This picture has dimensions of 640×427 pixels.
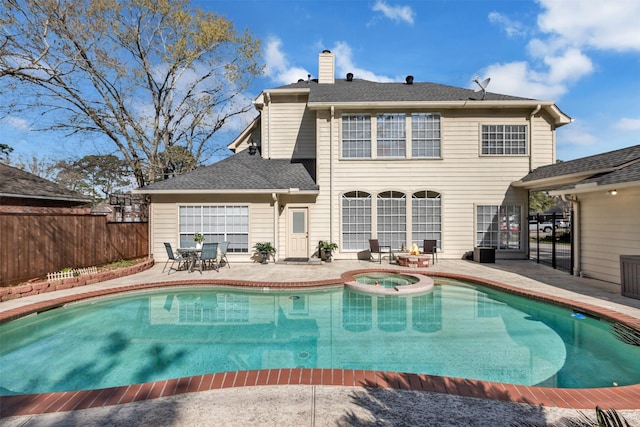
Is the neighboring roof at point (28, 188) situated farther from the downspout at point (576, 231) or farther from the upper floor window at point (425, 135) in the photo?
the downspout at point (576, 231)

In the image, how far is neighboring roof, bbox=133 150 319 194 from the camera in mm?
11242

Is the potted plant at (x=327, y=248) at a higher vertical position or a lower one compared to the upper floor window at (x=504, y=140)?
lower

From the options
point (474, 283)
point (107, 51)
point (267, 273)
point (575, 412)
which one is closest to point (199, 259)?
point (267, 273)

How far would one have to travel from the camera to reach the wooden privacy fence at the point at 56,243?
281 inches

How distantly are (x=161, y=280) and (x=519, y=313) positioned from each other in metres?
9.90

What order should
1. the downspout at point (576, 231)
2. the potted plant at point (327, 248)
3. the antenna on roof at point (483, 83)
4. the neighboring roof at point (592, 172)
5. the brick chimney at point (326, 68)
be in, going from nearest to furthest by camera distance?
the neighboring roof at point (592, 172) < the downspout at point (576, 231) < the potted plant at point (327, 248) < the antenna on roof at point (483, 83) < the brick chimney at point (326, 68)

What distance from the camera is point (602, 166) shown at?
875 centimetres

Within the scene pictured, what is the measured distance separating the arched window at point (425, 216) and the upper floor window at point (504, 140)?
3.17 m

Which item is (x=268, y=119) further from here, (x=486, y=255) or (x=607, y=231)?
(x=607, y=231)

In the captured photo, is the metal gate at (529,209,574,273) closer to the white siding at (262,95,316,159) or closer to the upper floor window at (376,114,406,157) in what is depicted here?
the upper floor window at (376,114,406,157)

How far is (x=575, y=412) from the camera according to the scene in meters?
2.70

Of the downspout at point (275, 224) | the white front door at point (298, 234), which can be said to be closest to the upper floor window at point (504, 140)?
the white front door at point (298, 234)

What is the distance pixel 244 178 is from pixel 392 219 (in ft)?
22.2

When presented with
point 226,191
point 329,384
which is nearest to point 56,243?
point 226,191
